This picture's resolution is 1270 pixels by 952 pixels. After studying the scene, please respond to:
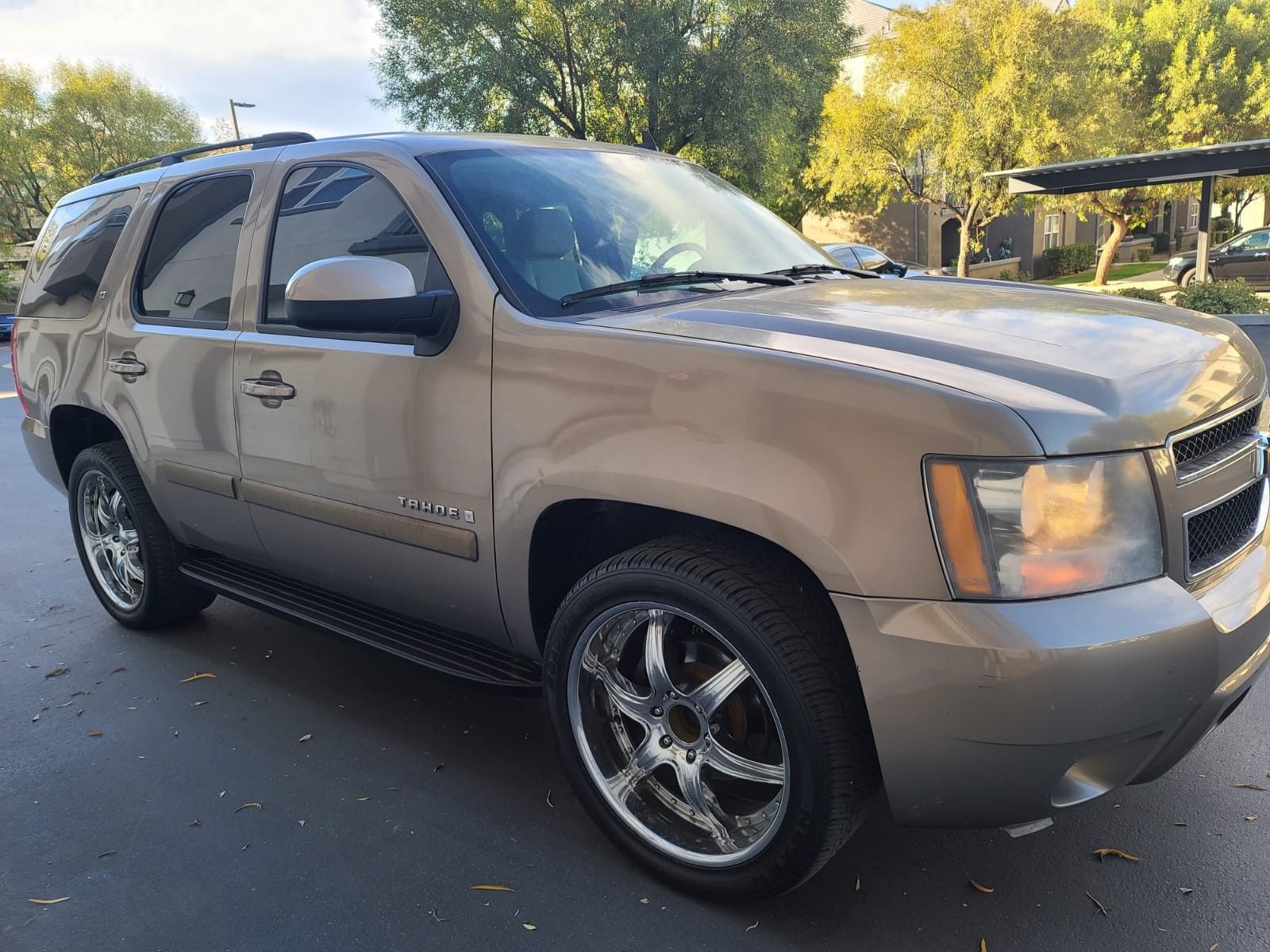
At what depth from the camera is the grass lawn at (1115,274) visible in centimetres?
3319

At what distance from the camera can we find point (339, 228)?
10.6 feet

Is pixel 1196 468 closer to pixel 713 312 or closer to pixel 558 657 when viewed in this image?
pixel 713 312

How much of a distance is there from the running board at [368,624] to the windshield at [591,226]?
1047mm

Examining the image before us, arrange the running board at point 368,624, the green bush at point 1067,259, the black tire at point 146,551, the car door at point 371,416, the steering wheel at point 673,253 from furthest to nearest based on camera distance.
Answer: the green bush at point 1067,259, the black tire at point 146,551, the steering wheel at point 673,253, the running board at point 368,624, the car door at point 371,416

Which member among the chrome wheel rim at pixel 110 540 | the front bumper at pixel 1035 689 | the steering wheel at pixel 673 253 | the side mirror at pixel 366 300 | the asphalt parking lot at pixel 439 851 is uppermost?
the steering wheel at pixel 673 253

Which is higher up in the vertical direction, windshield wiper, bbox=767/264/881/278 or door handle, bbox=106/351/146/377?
windshield wiper, bbox=767/264/881/278

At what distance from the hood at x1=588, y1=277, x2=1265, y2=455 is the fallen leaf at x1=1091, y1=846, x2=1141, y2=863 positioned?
120 centimetres

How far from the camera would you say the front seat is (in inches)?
111

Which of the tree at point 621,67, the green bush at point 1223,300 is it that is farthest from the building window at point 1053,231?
the green bush at point 1223,300

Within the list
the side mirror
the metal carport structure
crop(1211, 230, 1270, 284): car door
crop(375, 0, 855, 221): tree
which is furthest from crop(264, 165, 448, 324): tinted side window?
crop(1211, 230, 1270, 284): car door

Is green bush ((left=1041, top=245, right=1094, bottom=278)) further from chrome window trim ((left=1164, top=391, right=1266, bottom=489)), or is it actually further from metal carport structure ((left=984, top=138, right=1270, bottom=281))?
chrome window trim ((left=1164, top=391, right=1266, bottom=489))

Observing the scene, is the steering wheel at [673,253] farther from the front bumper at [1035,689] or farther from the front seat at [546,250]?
the front bumper at [1035,689]

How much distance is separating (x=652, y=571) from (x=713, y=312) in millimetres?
730

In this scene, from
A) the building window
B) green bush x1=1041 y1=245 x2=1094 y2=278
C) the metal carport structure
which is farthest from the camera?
the building window
